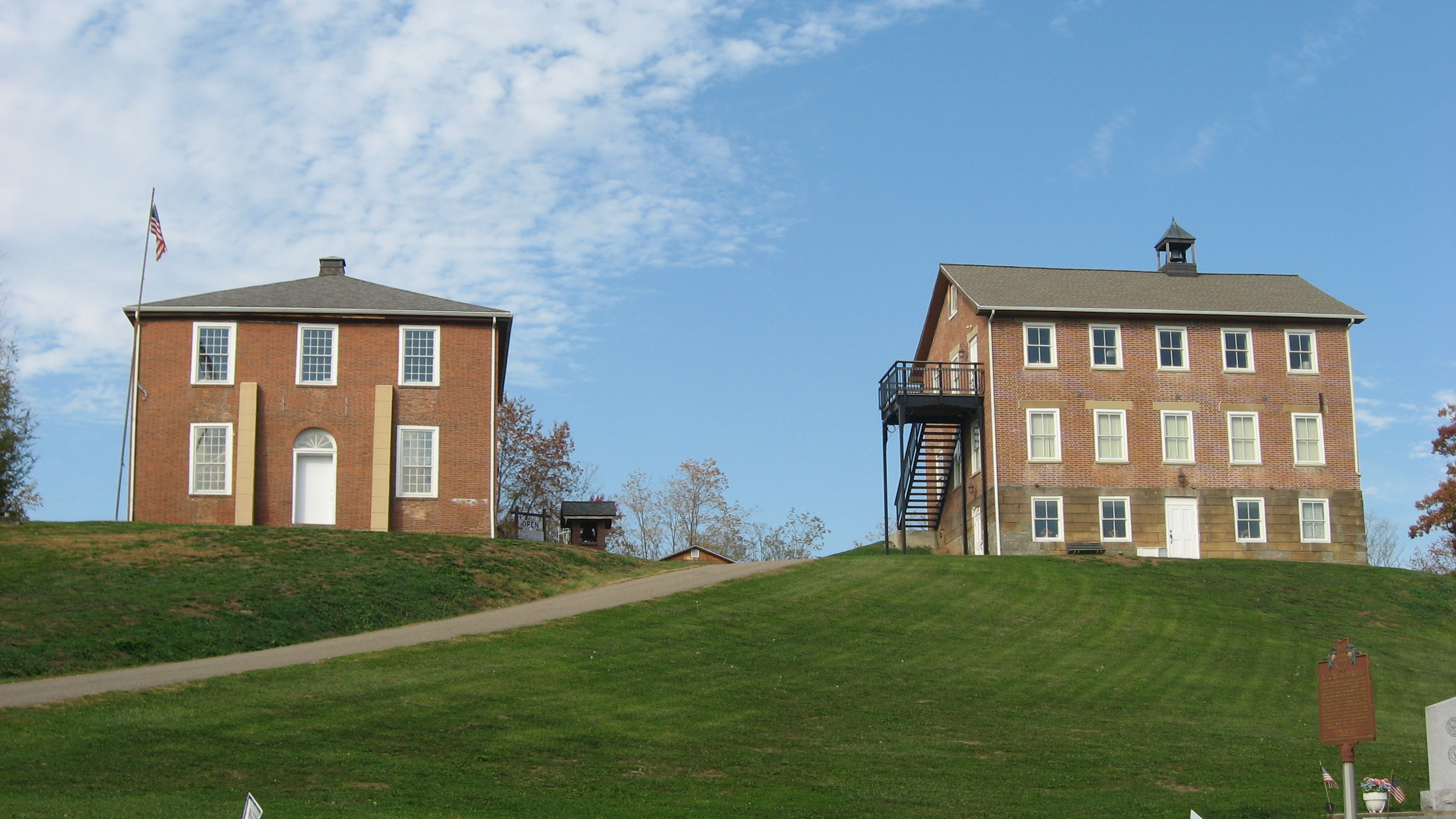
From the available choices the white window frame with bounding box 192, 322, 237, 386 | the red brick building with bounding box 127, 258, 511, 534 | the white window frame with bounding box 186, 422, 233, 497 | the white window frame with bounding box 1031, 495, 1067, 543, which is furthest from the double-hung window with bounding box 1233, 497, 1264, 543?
the white window frame with bounding box 192, 322, 237, 386

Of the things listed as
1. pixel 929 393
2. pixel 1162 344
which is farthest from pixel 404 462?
pixel 1162 344

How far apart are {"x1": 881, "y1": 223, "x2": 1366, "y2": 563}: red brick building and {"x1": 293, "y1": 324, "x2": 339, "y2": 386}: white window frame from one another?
1532 centimetres

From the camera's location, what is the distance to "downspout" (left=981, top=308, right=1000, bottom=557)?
36938mm

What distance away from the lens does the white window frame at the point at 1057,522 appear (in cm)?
3694

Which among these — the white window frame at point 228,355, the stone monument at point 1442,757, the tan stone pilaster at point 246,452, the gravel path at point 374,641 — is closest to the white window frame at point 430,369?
the tan stone pilaster at point 246,452

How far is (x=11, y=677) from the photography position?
1933cm

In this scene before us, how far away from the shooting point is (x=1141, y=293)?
4047 cm

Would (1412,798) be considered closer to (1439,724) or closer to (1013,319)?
(1439,724)

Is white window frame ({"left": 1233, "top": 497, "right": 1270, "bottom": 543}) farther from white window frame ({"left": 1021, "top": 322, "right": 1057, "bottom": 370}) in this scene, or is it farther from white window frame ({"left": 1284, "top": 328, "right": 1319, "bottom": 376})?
white window frame ({"left": 1021, "top": 322, "right": 1057, "bottom": 370})

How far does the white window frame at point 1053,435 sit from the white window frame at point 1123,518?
5.54ft

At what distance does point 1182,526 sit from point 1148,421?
3.11 m

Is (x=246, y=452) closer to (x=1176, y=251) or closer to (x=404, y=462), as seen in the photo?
(x=404, y=462)

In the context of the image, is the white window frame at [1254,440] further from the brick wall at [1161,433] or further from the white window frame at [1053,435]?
the white window frame at [1053,435]

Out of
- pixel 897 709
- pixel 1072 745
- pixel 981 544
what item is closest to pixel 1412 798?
pixel 1072 745
